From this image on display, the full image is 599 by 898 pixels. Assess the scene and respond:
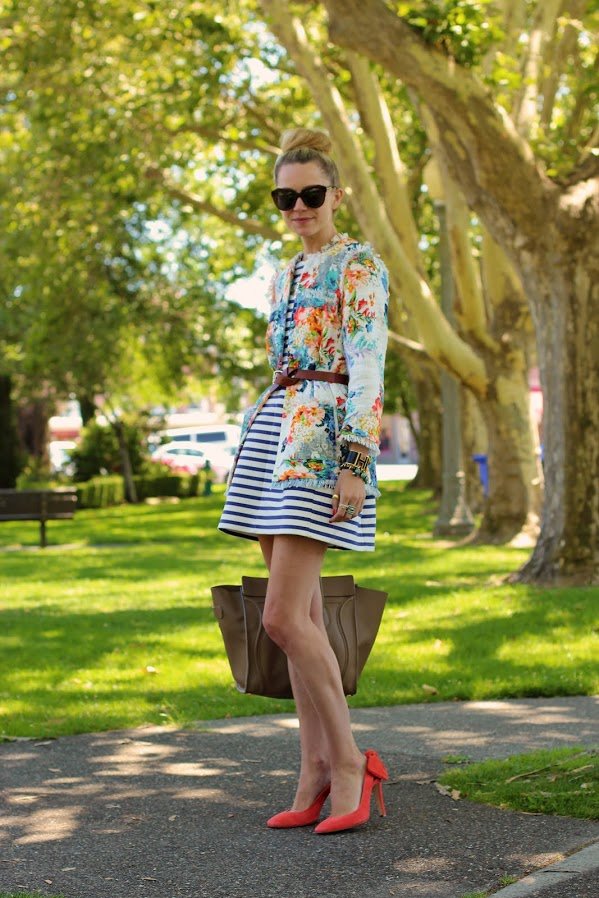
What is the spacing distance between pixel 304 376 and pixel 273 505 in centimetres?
40

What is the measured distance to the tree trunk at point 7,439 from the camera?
38406 millimetres

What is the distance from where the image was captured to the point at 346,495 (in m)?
4.14

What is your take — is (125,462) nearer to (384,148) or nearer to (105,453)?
(105,453)

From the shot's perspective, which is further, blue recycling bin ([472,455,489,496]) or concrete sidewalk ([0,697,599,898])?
blue recycling bin ([472,455,489,496])

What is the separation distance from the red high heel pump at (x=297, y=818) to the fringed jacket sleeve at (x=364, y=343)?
1.09 meters

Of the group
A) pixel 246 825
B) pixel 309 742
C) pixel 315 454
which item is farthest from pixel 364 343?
pixel 246 825

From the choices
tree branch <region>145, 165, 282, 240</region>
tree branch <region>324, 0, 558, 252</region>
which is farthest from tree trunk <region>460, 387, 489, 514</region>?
tree branch <region>324, 0, 558, 252</region>

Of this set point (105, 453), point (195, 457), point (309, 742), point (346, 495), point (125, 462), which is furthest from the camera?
point (195, 457)

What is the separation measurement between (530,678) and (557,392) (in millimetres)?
4464

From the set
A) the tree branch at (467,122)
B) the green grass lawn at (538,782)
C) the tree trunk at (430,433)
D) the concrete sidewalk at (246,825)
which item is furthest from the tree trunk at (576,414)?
the tree trunk at (430,433)

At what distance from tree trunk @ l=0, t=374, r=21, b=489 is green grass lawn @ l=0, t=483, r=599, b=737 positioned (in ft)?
70.5

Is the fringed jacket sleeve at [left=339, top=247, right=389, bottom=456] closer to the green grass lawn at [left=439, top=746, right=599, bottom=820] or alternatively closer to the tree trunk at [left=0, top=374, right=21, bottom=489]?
the green grass lawn at [left=439, top=746, right=599, bottom=820]

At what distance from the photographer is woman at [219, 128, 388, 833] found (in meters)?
4.20

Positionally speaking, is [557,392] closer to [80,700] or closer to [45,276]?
[80,700]
